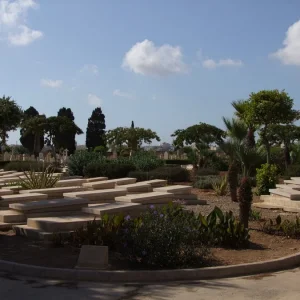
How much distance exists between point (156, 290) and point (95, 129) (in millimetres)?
69677

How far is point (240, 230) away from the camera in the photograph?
898cm

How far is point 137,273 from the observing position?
7.01 meters

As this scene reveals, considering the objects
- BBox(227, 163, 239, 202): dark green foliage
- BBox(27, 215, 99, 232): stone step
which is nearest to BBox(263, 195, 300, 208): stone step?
BBox(227, 163, 239, 202): dark green foliage

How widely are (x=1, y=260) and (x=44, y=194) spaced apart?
534cm

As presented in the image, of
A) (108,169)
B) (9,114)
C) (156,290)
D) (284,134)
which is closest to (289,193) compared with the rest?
(156,290)

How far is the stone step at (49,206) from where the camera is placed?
36.2 feet

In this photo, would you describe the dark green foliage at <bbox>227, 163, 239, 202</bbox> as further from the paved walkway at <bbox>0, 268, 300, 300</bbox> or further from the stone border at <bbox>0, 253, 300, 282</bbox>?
the paved walkway at <bbox>0, 268, 300, 300</bbox>

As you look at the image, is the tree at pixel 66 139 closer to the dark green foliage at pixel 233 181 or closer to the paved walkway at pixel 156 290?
the dark green foliage at pixel 233 181

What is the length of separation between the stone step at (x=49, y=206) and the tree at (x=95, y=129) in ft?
207

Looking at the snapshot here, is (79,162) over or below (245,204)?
over

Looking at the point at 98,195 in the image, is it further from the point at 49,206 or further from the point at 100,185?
the point at 100,185

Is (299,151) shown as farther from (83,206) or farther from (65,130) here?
(65,130)

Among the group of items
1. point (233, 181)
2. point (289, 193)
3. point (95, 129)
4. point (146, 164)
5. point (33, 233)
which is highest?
point (95, 129)

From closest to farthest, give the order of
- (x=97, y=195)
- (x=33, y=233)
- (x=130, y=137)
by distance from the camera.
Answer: (x=33, y=233) → (x=97, y=195) → (x=130, y=137)
